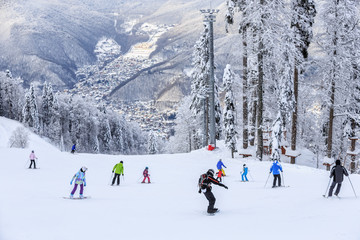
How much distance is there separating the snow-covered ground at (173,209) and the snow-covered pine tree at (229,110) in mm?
5756

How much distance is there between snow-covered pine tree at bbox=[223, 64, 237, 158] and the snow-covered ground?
576 centimetres

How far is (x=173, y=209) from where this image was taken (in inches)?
555

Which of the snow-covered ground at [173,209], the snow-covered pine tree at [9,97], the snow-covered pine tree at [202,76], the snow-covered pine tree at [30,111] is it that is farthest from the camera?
the snow-covered pine tree at [9,97]

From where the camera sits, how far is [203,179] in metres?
11.9

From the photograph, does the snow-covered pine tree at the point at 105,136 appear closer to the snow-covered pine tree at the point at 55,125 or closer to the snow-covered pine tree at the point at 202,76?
the snow-covered pine tree at the point at 55,125

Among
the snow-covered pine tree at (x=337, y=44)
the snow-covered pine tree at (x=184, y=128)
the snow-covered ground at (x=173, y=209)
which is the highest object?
the snow-covered pine tree at (x=337, y=44)

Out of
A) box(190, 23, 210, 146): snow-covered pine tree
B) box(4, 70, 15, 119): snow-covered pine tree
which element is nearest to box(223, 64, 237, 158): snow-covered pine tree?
box(190, 23, 210, 146): snow-covered pine tree

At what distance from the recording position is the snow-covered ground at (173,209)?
33.4ft

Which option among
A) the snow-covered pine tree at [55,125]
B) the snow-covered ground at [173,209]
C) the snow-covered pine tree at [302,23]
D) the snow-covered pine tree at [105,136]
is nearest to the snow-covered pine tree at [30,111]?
the snow-covered pine tree at [55,125]

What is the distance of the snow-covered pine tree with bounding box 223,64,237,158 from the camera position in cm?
2989

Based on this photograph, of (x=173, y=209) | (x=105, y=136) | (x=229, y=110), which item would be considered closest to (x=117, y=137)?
(x=105, y=136)

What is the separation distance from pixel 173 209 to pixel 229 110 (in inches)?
688

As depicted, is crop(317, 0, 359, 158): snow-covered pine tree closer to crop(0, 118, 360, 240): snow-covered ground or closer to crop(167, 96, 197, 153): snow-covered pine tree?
crop(0, 118, 360, 240): snow-covered ground

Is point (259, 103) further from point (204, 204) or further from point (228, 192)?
point (204, 204)
